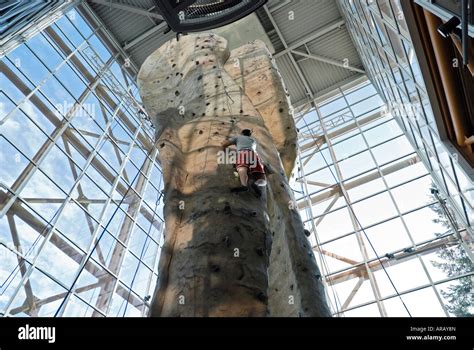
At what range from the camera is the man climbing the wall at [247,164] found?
163 inches

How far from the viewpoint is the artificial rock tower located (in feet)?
10.0

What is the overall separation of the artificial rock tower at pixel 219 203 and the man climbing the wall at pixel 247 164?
0.10 meters

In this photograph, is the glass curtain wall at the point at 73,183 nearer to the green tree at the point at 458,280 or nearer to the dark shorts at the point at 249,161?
the dark shorts at the point at 249,161

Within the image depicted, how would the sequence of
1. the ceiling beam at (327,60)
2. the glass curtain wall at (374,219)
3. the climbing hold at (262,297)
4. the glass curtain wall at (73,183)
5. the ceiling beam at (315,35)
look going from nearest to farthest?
the climbing hold at (262,297) → the glass curtain wall at (73,183) → the glass curtain wall at (374,219) → the ceiling beam at (315,35) → the ceiling beam at (327,60)

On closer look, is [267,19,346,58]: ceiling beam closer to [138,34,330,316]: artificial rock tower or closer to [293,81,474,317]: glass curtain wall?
[293,81,474,317]: glass curtain wall

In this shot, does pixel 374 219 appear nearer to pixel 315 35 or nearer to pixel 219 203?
pixel 315 35

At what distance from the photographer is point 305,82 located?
19484mm

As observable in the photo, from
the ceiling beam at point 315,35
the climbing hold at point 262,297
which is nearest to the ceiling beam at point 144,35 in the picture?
the ceiling beam at point 315,35

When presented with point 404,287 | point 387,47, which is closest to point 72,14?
point 387,47

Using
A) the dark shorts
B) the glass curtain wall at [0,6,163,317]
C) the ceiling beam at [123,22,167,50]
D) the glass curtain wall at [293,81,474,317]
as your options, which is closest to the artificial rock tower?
the dark shorts

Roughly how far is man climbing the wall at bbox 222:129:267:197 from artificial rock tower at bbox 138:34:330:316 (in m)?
0.10
